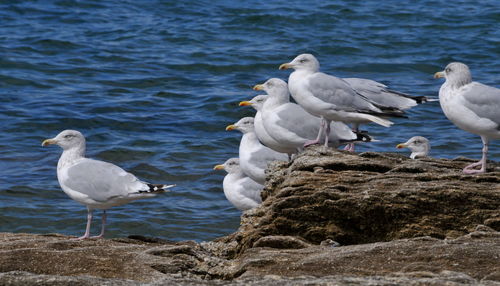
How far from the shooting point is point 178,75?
1848 centimetres

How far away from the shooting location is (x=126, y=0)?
25062mm

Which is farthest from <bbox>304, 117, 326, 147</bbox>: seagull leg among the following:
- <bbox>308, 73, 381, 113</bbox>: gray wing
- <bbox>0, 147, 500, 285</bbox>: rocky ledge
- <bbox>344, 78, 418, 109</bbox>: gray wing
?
<bbox>0, 147, 500, 285</bbox>: rocky ledge

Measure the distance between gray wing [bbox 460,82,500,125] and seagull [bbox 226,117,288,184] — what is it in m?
2.39

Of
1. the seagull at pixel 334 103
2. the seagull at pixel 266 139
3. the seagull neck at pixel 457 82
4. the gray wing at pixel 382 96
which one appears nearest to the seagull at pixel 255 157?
the seagull at pixel 266 139

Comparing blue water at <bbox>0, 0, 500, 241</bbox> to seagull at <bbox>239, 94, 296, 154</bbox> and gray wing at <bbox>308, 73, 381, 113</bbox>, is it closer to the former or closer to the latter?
seagull at <bbox>239, 94, 296, 154</bbox>

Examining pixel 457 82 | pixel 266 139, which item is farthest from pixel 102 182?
pixel 457 82

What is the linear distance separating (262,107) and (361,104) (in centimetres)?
119

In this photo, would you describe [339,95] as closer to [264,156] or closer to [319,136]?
[319,136]

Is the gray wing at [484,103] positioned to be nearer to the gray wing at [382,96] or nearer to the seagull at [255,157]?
the gray wing at [382,96]

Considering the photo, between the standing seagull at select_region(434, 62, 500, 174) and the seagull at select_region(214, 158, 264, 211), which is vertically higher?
the standing seagull at select_region(434, 62, 500, 174)

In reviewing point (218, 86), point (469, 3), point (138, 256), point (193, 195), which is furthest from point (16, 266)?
point (469, 3)

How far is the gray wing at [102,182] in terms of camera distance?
8797 mm

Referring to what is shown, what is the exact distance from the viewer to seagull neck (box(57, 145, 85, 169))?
31.1 ft

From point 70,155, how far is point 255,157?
1.90m
